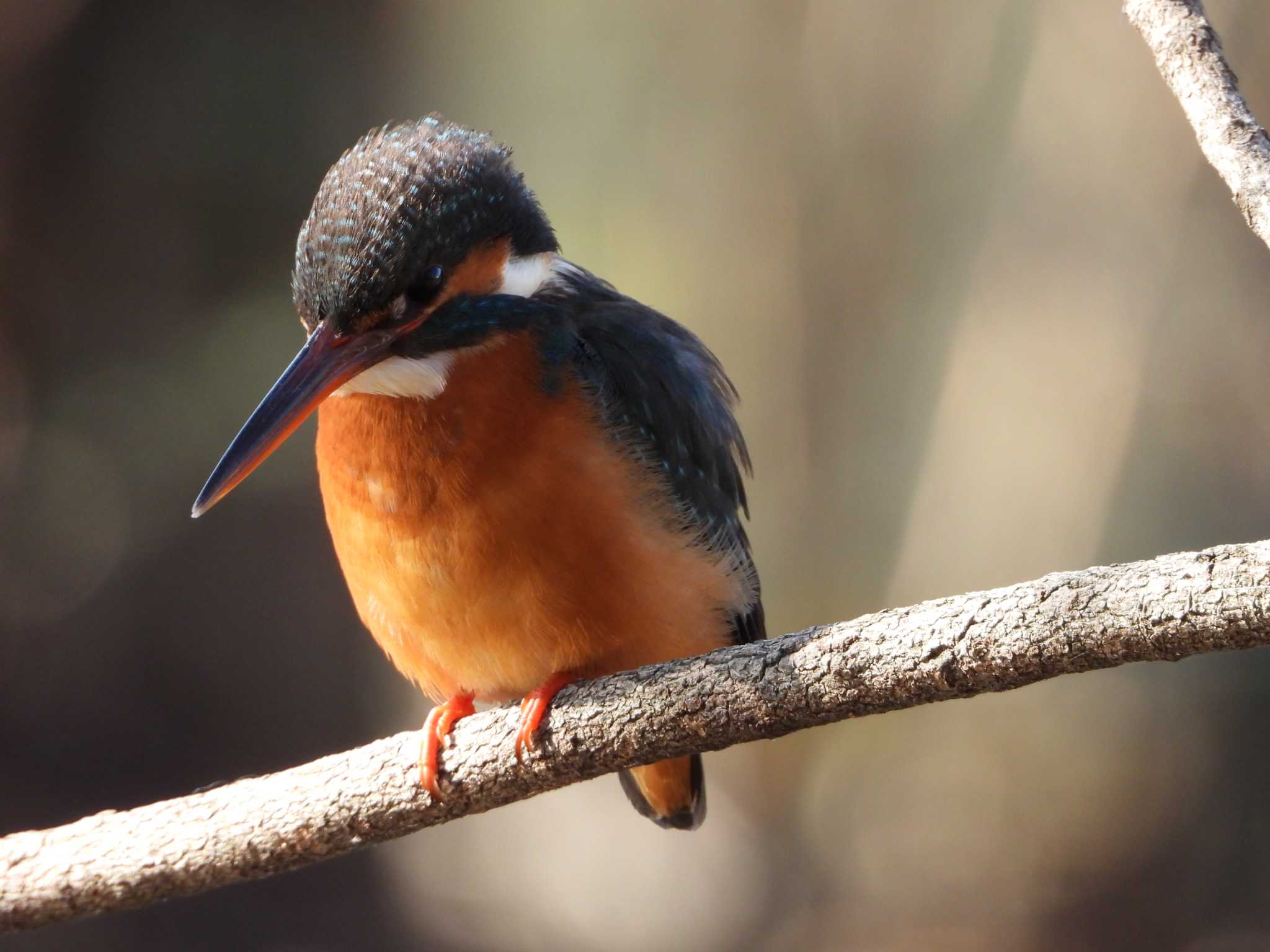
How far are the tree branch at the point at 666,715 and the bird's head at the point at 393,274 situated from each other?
37 cm

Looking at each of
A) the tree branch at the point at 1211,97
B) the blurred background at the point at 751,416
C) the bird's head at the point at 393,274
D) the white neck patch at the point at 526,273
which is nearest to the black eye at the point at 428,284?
the bird's head at the point at 393,274

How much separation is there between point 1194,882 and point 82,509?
127 inches

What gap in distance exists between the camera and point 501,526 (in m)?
1.58

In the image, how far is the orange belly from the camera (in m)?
1.59

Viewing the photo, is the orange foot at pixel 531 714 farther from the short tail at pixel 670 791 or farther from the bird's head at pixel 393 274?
the short tail at pixel 670 791

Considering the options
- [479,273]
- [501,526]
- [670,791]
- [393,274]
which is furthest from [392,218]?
[670,791]

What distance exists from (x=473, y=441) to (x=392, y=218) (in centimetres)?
29

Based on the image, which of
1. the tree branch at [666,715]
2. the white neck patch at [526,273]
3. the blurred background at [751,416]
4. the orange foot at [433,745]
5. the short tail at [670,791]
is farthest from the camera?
the blurred background at [751,416]

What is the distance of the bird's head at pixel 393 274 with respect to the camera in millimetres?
1468

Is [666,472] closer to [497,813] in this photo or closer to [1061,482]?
[1061,482]

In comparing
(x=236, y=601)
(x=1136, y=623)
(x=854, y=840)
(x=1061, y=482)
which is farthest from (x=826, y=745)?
(x=1136, y=623)

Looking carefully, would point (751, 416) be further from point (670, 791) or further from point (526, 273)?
point (526, 273)

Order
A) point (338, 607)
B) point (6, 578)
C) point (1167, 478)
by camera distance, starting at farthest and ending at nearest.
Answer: point (338, 607)
point (6, 578)
point (1167, 478)

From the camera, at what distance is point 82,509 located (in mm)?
3695
